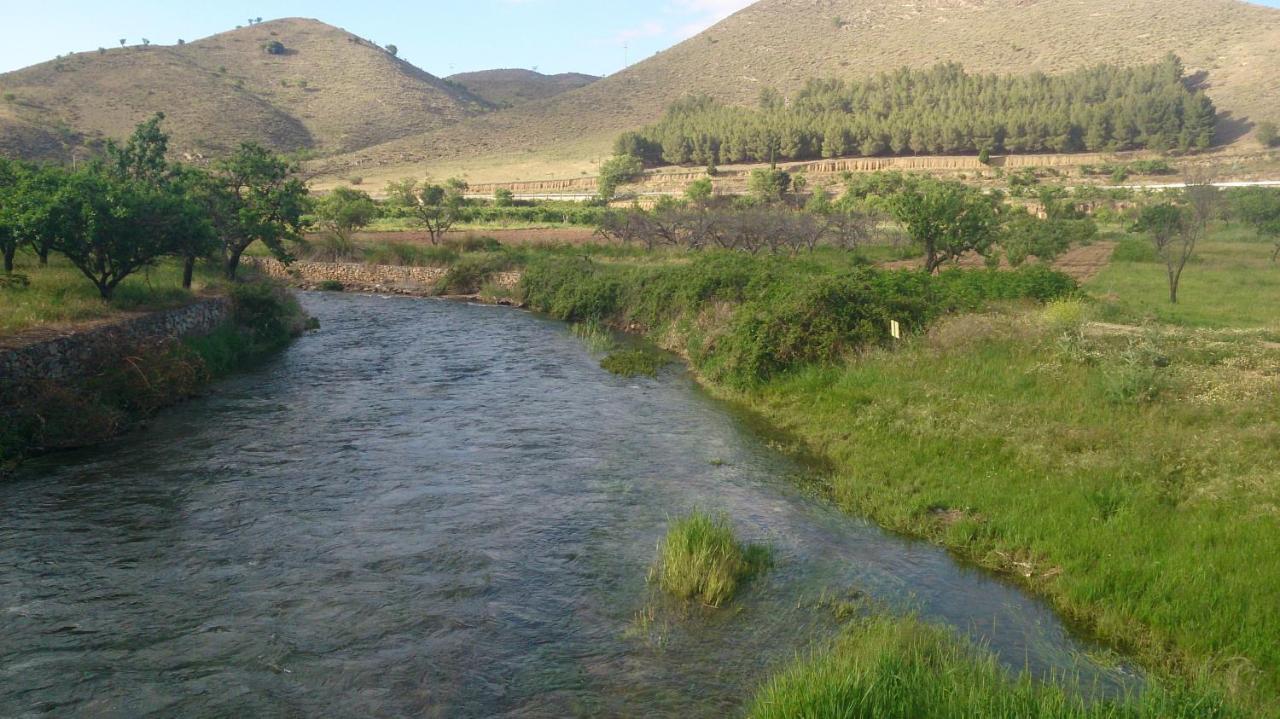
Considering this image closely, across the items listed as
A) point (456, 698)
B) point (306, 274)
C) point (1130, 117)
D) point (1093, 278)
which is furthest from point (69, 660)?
point (1130, 117)

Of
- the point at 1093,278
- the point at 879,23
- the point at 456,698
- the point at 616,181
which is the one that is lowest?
the point at 456,698

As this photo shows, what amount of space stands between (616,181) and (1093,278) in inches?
2312

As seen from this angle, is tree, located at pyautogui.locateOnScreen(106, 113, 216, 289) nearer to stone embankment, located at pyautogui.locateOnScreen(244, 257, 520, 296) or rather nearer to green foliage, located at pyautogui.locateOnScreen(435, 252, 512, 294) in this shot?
stone embankment, located at pyautogui.locateOnScreen(244, 257, 520, 296)

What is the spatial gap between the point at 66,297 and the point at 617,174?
235ft

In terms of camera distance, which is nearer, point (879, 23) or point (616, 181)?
point (616, 181)

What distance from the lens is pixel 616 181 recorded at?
8725 cm

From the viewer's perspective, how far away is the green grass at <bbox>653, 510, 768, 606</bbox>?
10539mm

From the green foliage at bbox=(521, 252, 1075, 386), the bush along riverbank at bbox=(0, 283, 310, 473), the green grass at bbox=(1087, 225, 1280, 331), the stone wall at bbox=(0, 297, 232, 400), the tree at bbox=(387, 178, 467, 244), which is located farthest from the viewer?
the tree at bbox=(387, 178, 467, 244)

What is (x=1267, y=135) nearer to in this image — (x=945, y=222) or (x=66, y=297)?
(x=945, y=222)

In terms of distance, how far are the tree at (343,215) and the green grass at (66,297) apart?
23590mm

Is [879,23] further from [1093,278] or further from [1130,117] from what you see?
[1093,278]

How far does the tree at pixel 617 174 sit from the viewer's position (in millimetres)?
82688

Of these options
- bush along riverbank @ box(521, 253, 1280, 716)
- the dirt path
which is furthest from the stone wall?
the dirt path

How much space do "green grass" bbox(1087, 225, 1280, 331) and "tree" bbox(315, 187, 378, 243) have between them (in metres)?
37.8
